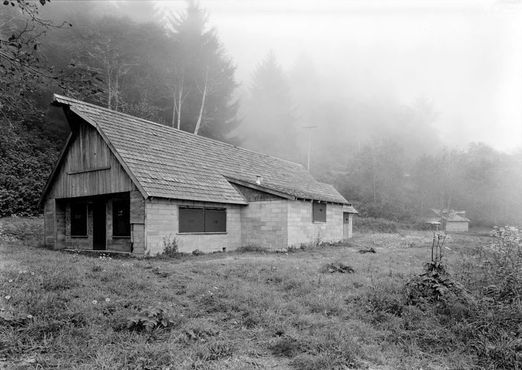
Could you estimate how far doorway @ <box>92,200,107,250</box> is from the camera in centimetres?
1794

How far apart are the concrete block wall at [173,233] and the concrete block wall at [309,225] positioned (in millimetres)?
3209

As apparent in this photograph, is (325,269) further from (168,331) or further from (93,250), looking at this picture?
(93,250)

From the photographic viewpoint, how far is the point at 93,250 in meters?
17.6

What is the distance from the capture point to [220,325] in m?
6.70

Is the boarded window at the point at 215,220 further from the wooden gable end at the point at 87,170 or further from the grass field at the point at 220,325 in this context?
the grass field at the point at 220,325

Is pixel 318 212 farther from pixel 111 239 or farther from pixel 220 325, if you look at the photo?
pixel 220 325

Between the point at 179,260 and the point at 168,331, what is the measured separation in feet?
27.7

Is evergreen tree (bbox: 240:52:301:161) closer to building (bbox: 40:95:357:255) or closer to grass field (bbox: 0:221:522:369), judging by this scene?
building (bbox: 40:95:357:255)

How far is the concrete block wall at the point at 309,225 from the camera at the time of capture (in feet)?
63.9

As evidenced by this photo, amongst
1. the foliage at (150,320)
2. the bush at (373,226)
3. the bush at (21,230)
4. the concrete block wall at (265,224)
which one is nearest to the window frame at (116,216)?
the bush at (21,230)

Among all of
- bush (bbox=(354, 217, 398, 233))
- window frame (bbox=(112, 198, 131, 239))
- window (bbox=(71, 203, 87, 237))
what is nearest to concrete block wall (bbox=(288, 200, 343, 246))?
window frame (bbox=(112, 198, 131, 239))

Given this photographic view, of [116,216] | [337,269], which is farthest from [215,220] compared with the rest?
[337,269]

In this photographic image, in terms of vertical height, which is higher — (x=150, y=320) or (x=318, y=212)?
(x=318, y=212)

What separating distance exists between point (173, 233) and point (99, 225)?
15.3 feet
